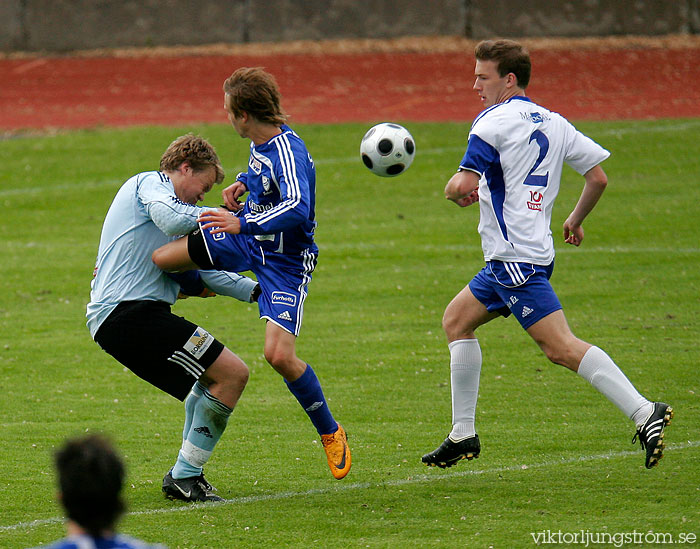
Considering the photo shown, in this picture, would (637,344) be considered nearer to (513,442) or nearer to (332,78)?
(513,442)

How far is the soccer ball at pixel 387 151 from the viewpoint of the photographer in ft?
20.3

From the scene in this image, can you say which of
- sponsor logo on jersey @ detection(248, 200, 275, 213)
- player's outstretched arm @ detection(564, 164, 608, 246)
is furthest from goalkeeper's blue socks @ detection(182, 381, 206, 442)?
player's outstretched arm @ detection(564, 164, 608, 246)

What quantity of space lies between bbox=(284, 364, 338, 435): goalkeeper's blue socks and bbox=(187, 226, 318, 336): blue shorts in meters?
0.25

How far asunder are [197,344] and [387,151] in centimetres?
182

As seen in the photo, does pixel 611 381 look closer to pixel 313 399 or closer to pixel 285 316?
pixel 313 399

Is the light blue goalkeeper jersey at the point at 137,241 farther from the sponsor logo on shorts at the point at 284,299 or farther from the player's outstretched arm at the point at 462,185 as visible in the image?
the player's outstretched arm at the point at 462,185

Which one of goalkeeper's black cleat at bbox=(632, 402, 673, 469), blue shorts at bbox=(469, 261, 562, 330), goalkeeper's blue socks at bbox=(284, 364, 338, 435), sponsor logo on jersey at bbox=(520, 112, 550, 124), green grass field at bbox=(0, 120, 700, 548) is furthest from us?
goalkeeper's blue socks at bbox=(284, 364, 338, 435)

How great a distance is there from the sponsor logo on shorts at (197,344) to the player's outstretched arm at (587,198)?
80.1 inches

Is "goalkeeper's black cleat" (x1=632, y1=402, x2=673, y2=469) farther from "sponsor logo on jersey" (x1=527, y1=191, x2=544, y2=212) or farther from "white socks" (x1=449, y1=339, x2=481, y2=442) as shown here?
"sponsor logo on jersey" (x1=527, y1=191, x2=544, y2=212)

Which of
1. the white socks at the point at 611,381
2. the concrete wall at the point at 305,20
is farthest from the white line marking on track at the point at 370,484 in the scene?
the concrete wall at the point at 305,20

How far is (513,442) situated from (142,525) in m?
2.32

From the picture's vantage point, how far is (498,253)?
5.19 meters

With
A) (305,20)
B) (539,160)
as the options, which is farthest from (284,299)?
(305,20)

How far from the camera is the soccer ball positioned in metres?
6.18
